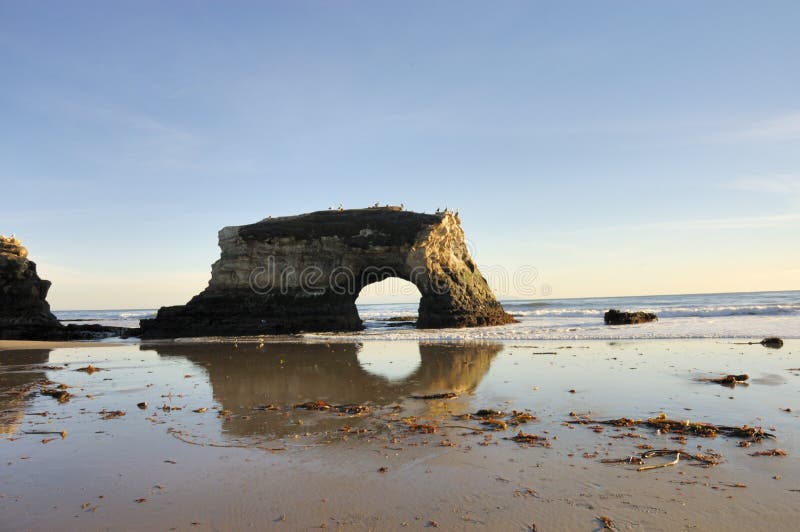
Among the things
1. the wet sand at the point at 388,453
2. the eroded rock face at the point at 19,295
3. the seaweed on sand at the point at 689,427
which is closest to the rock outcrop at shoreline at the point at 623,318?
the wet sand at the point at 388,453

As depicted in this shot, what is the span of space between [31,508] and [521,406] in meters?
6.26

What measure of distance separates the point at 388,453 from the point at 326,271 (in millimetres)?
25022

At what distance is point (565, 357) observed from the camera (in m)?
14.2

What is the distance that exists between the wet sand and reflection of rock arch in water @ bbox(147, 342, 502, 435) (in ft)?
0.31

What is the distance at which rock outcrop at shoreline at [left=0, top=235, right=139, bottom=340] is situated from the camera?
97.0 feet

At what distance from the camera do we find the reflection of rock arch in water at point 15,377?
25.1 feet

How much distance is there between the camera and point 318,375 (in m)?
12.0

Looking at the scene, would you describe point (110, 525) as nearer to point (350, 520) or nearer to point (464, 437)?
point (350, 520)

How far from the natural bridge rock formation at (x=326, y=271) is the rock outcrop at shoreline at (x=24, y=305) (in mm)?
5072

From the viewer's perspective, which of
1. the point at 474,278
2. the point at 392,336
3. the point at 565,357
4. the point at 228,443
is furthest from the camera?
the point at 474,278

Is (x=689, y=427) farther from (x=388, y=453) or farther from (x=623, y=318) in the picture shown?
(x=623, y=318)

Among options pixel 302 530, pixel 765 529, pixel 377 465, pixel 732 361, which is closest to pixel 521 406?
pixel 377 465

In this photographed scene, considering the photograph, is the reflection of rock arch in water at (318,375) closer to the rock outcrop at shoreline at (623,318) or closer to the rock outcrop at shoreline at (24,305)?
the rock outcrop at shoreline at (623,318)

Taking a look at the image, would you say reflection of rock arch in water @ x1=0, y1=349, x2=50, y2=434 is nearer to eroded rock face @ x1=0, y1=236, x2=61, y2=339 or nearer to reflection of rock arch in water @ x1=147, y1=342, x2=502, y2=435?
reflection of rock arch in water @ x1=147, y1=342, x2=502, y2=435
